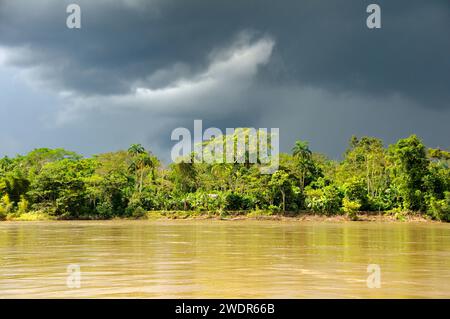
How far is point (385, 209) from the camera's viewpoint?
58219 mm

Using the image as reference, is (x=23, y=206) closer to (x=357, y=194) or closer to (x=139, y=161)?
(x=139, y=161)

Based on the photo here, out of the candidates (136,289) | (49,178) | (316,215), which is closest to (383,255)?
(136,289)

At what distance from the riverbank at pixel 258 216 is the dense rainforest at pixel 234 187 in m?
0.31

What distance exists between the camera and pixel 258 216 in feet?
197

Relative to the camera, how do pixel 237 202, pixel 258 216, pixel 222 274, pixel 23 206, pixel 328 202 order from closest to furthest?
pixel 222 274, pixel 328 202, pixel 23 206, pixel 258 216, pixel 237 202

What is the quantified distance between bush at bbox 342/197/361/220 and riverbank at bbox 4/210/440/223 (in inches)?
10.3

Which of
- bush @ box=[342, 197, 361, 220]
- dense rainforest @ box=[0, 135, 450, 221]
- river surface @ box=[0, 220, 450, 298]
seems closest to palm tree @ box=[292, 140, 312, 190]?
dense rainforest @ box=[0, 135, 450, 221]

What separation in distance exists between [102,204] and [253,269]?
173 feet

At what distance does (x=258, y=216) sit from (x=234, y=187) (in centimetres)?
751

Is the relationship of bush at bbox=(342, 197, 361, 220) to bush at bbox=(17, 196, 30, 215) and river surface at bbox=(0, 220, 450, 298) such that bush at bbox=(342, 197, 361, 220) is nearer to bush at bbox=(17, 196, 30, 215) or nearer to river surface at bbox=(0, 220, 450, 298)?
bush at bbox=(17, 196, 30, 215)

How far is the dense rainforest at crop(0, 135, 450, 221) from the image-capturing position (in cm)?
5503

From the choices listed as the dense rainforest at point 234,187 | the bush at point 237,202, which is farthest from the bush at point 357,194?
the bush at point 237,202

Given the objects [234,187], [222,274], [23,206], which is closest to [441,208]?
[234,187]
